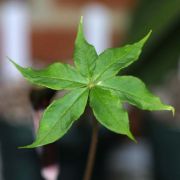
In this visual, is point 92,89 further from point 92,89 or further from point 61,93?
point 61,93

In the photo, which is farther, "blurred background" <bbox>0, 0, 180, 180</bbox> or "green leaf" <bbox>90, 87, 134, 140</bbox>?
"blurred background" <bbox>0, 0, 180, 180</bbox>

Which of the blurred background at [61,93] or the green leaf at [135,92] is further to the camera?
the blurred background at [61,93]

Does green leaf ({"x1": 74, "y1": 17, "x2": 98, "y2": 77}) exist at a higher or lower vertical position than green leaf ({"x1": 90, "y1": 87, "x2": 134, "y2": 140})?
higher

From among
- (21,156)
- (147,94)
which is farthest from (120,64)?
(21,156)

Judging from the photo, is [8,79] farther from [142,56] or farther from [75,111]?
[75,111]

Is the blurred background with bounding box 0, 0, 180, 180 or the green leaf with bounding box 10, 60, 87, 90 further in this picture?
the blurred background with bounding box 0, 0, 180, 180

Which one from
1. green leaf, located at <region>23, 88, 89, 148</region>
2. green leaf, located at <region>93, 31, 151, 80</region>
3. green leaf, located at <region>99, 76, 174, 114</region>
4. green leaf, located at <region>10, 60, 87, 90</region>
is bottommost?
green leaf, located at <region>23, 88, 89, 148</region>
